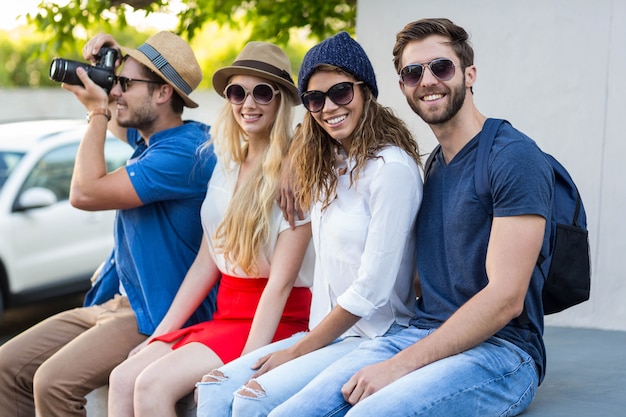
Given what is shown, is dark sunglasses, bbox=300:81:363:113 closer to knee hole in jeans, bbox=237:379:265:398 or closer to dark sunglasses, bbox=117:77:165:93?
knee hole in jeans, bbox=237:379:265:398

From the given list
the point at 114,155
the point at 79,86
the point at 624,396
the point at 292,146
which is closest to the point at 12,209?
the point at 114,155

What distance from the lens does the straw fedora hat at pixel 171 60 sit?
4.16m

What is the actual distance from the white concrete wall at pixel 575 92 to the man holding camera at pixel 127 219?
1632mm

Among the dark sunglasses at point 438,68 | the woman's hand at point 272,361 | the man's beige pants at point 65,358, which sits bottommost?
the man's beige pants at point 65,358

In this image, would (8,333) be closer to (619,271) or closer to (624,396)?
(619,271)

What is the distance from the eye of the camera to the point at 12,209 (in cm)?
722

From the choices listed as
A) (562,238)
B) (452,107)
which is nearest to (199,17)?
(452,107)

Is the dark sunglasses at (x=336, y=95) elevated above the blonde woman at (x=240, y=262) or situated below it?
above

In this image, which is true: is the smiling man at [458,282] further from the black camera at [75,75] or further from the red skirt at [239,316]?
the black camera at [75,75]

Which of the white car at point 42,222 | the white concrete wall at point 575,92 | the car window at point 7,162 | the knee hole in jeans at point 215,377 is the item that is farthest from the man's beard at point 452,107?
the car window at point 7,162

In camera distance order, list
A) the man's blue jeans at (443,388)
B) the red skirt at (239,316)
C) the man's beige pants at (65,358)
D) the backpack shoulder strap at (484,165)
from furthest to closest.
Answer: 1. the man's beige pants at (65,358)
2. the red skirt at (239,316)
3. the backpack shoulder strap at (484,165)
4. the man's blue jeans at (443,388)

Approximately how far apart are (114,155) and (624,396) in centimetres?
571

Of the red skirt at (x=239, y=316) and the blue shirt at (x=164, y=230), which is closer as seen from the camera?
the red skirt at (x=239, y=316)

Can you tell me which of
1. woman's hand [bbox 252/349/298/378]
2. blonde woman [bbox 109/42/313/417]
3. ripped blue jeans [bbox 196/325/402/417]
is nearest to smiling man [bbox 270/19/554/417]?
ripped blue jeans [bbox 196/325/402/417]
